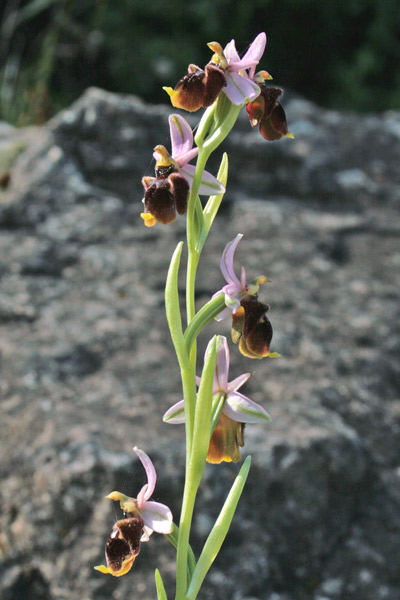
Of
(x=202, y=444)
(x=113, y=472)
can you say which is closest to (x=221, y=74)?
(x=202, y=444)

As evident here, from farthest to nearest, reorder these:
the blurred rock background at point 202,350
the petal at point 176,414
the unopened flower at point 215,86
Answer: the blurred rock background at point 202,350 < the petal at point 176,414 < the unopened flower at point 215,86

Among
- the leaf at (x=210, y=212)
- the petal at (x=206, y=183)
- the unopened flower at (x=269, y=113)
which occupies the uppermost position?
the unopened flower at (x=269, y=113)

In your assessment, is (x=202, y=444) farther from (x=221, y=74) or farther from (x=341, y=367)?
(x=341, y=367)

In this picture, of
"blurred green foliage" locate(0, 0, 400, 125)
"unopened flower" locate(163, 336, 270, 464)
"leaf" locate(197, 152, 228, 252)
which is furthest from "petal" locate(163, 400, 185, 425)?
"blurred green foliage" locate(0, 0, 400, 125)

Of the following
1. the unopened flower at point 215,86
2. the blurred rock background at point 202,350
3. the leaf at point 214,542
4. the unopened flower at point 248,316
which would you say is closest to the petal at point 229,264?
the unopened flower at point 248,316

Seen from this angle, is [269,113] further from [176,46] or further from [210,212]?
[176,46]

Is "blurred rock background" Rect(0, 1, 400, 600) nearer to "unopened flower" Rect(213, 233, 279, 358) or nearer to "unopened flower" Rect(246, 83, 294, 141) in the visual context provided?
"unopened flower" Rect(213, 233, 279, 358)

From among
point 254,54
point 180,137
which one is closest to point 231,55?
point 254,54

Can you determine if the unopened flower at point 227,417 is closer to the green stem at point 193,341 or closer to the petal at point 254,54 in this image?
the green stem at point 193,341
